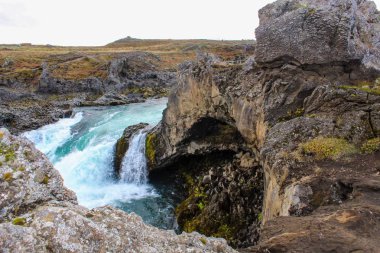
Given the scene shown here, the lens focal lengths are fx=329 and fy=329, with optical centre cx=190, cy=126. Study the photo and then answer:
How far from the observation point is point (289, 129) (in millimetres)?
12992

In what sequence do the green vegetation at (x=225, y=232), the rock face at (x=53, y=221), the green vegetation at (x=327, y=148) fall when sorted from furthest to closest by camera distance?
1. the green vegetation at (x=225, y=232)
2. the green vegetation at (x=327, y=148)
3. the rock face at (x=53, y=221)

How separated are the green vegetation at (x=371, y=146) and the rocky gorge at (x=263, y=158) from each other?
4cm

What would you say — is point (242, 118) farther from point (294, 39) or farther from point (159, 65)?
point (159, 65)

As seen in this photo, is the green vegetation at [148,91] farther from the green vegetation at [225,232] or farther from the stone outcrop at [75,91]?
the green vegetation at [225,232]

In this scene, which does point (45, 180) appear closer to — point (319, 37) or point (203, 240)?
point (203, 240)

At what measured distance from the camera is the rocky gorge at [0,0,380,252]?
555cm

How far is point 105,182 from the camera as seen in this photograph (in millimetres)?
28062

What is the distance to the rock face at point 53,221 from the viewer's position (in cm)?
466

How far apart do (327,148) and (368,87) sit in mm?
4752

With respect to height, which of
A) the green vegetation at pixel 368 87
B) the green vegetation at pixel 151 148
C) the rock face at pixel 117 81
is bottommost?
the green vegetation at pixel 151 148

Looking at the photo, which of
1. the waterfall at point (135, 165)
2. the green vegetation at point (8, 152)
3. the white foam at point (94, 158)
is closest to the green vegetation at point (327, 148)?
the green vegetation at point (8, 152)

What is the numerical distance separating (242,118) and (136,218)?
14140 millimetres

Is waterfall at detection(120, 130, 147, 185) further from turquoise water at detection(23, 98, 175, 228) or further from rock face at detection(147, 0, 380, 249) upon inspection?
rock face at detection(147, 0, 380, 249)

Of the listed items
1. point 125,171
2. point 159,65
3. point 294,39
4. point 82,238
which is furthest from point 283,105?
point 159,65
